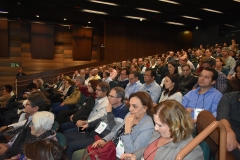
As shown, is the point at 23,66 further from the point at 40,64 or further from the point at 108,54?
the point at 108,54

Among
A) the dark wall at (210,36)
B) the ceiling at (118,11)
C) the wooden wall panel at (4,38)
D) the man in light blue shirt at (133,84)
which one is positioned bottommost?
the man in light blue shirt at (133,84)

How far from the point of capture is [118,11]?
9812 mm

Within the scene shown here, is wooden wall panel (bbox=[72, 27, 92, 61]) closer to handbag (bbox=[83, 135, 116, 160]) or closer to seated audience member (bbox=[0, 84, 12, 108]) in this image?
seated audience member (bbox=[0, 84, 12, 108])

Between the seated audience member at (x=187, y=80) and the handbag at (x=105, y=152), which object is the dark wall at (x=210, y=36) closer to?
the seated audience member at (x=187, y=80)

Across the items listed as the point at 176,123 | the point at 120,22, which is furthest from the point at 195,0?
the point at 176,123

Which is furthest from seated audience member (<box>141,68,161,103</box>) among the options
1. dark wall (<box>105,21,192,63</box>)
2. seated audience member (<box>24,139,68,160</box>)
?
dark wall (<box>105,21,192,63</box>)

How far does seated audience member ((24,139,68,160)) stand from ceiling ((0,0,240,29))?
7.76 meters

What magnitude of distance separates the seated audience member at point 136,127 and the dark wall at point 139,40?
31.6 feet

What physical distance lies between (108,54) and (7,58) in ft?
16.2

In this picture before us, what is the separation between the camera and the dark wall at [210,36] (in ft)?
38.2

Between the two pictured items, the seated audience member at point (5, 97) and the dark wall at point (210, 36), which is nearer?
the seated audience member at point (5, 97)

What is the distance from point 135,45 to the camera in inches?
498

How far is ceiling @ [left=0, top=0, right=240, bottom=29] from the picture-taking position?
8453 millimetres

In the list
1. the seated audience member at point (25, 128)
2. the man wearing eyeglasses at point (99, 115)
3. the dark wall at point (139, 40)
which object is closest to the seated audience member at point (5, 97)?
the seated audience member at point (25, 128)
